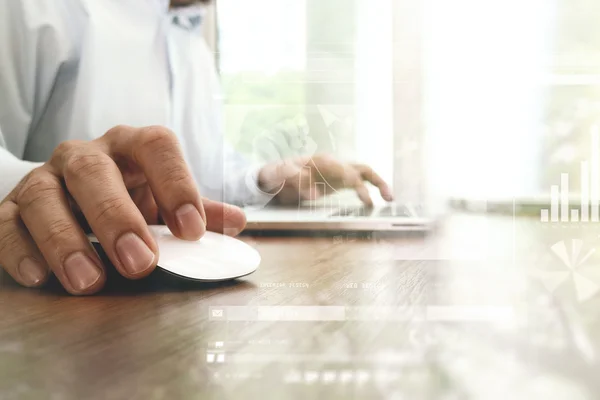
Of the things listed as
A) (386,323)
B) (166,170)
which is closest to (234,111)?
(166,170)

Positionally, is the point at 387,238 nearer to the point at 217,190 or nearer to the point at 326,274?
the point at 326,274

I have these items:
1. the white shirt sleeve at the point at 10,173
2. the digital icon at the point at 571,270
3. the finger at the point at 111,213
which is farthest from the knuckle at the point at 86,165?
the digital icon at the point at 571,270

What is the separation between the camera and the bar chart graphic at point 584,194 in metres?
0.23

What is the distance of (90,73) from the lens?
55 centimetres

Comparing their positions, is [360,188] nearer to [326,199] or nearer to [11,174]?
[326,199]

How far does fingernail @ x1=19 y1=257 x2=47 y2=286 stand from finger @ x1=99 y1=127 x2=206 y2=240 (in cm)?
7

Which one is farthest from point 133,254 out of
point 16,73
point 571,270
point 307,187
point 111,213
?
point 16,73

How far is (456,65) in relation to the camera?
29cm

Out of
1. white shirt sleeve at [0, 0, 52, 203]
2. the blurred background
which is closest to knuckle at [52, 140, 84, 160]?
the blurred background

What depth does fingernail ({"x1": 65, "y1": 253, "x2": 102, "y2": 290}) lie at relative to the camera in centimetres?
20

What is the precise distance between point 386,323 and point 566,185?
16cm

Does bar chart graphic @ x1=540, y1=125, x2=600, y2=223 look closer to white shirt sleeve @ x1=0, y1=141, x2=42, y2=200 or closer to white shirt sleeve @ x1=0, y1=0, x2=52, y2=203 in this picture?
white shirt sleeve @ x1=0, y1=141, x2=42, y2=200

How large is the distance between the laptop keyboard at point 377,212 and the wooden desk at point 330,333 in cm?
4

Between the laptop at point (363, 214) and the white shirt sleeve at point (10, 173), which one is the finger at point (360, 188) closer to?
the laptop at point (363, 214)
